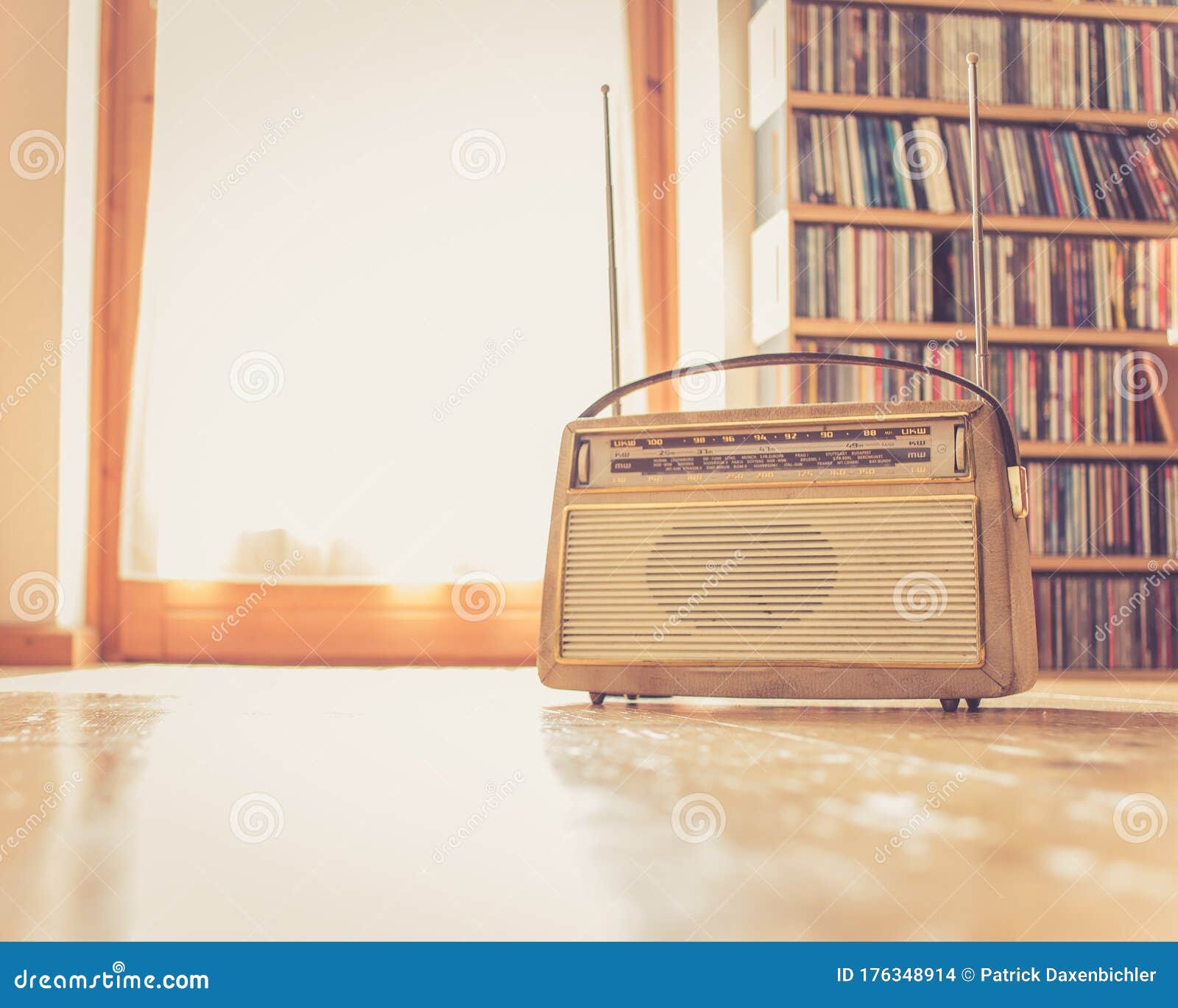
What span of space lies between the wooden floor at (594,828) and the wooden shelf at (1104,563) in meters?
0.92

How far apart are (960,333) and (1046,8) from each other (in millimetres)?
646

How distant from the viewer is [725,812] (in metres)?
0.48

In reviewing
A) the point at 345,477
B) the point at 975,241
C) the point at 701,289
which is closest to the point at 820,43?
the point at 701,289

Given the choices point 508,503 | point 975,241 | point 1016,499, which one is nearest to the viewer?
point 1016,499

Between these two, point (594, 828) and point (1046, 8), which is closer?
point (594, 828)

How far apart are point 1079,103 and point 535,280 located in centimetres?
107

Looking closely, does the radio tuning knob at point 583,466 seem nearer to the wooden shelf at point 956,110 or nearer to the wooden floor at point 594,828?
the wooden floor at point 594,828

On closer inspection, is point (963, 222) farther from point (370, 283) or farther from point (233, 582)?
point (233, 582)

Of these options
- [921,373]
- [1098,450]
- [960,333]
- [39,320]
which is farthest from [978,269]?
[39,320]

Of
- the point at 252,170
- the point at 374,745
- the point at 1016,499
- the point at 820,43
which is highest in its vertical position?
the point at 820,43

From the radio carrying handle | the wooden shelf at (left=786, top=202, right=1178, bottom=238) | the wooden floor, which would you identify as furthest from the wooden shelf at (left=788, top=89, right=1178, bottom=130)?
the wooden floor

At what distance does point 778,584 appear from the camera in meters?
0.91

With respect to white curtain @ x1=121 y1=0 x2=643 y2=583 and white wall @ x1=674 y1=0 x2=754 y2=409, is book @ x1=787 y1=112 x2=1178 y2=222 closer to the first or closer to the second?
white wall @ x1=674 y1=0 x2=754 y2=409

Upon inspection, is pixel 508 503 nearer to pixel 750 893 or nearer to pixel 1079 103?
pixel 1079 103
